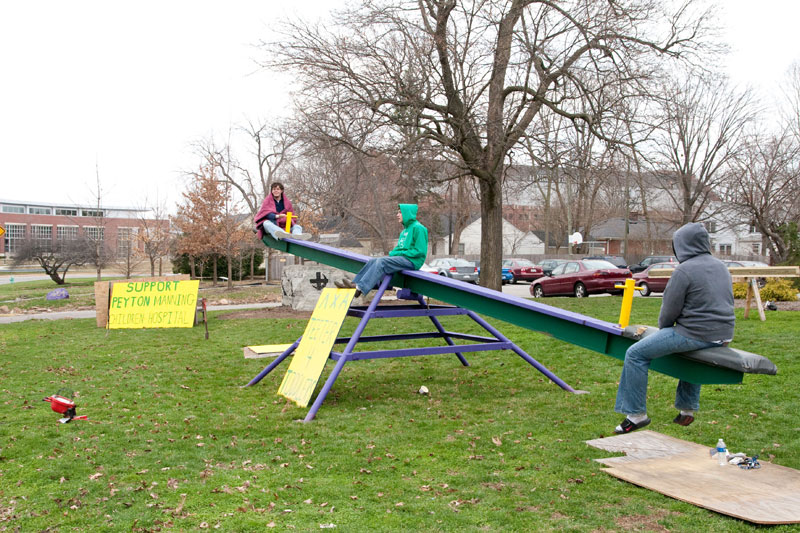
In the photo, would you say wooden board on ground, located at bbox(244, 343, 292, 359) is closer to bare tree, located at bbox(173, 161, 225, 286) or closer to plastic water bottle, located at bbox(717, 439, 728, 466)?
plastic water bottle, located at bbox(717, 439, 728, 466)

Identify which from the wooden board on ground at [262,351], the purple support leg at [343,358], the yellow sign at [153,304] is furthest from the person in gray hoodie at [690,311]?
the yellow sign at [153,304]

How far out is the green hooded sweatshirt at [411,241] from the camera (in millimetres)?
7871

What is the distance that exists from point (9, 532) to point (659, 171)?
1817cm

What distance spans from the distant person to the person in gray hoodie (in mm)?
5844

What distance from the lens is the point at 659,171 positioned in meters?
18.6

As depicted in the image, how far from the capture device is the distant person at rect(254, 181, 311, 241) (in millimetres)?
9810

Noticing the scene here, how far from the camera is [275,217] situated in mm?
10078

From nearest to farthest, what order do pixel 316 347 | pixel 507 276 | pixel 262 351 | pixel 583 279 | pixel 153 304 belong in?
pixel 316 347 → pixel 262 351 → pixel 153 304 → pixel 583 279 → pixel 507 276

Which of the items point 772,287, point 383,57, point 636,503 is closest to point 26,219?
point 383,57

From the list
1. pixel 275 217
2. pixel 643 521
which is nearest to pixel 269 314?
pixel 275 217

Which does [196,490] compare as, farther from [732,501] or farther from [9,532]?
[732,501]

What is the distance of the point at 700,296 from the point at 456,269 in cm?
2733

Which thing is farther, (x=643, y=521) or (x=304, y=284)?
(x=304, y=284)

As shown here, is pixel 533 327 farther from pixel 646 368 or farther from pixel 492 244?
pixel 492 244
